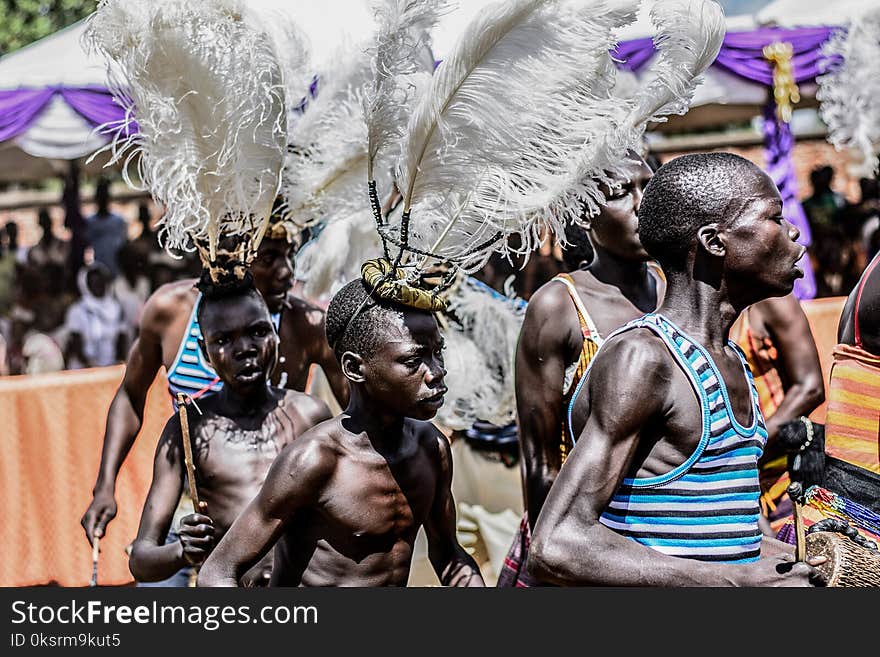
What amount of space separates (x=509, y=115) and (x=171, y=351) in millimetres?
2397

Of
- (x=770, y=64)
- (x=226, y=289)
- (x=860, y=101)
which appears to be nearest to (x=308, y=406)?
(x=226, y=289)

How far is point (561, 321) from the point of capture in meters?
3.62

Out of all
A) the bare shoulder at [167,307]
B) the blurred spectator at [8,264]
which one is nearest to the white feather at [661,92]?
the bare shoulder at [167,307]

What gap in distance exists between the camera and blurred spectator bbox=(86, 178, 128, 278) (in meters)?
13.6

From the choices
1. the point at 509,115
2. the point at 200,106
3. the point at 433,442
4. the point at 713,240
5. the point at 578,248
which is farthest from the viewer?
the point at 578,248

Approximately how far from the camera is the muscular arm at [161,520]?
3465mm

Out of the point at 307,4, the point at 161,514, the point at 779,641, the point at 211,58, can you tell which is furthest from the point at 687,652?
the point at 307,4

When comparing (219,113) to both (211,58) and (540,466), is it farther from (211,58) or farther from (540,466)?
(540,466)

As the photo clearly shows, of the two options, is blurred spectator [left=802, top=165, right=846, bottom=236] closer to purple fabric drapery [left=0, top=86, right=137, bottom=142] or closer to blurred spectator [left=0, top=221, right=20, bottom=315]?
purple fabric drapery [left=0, top=86, right=137, bottom=142]

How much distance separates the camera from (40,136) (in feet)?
33.1

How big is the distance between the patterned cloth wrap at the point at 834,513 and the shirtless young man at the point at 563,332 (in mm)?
755

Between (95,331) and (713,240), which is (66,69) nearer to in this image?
(95,331)

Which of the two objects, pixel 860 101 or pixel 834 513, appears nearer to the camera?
pixel 834 513

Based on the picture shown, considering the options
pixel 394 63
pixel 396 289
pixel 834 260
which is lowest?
pixel 834 260
